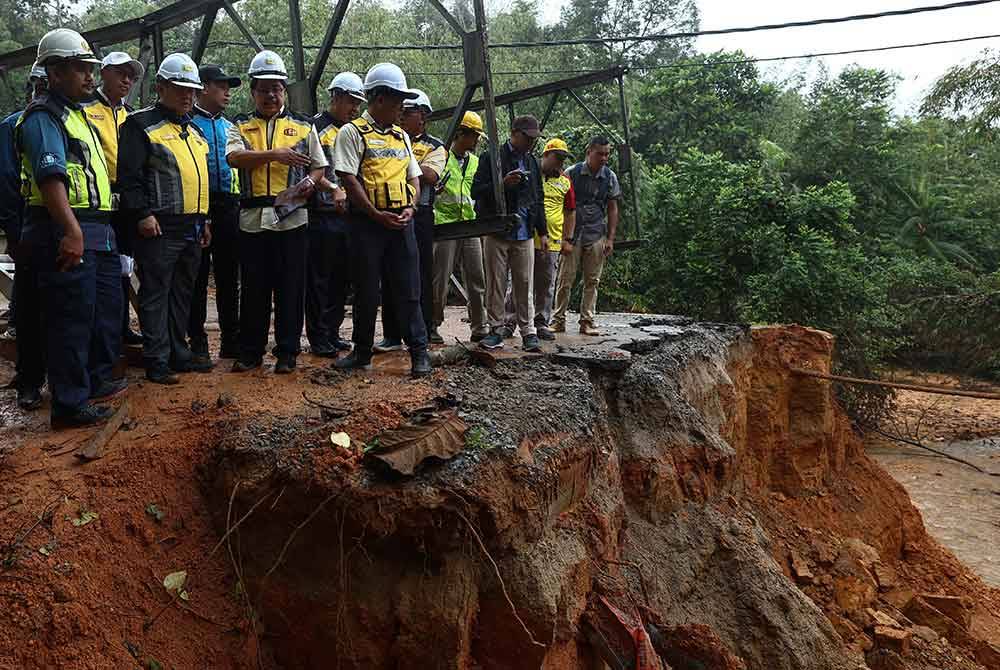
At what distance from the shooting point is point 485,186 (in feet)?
20.5

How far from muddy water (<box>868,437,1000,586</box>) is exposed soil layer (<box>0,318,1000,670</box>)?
282 inches

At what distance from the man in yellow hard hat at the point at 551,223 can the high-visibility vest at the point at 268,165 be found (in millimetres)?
2526

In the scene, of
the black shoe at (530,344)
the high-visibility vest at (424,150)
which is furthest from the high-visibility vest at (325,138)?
the black shoe at (530,344)

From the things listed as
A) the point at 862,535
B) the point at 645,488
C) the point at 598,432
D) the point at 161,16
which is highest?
the point at 161,16

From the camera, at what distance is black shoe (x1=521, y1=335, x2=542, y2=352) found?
5.99 meters

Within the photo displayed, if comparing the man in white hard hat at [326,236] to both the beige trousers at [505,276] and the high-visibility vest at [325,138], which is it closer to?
the high-visibility vest at [325,138]

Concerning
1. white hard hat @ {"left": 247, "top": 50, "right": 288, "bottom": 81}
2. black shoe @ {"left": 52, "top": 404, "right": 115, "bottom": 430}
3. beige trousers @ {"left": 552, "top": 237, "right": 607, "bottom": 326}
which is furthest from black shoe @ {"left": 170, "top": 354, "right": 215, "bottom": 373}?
beige trousers @ {"left": 552, "top": 237, "right": 607, "bottom": 326}

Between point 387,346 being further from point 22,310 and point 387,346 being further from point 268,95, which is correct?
point 22,310

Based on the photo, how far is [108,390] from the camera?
4371 millimetres

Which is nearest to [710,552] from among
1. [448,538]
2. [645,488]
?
[645,488]

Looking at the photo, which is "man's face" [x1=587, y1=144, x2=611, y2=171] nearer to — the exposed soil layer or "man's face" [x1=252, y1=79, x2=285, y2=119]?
the exposed soil layer

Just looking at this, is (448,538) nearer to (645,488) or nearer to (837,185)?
(645,488)

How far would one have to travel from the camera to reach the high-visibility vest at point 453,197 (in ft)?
21.7

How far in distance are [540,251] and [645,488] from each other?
8.43 feet
